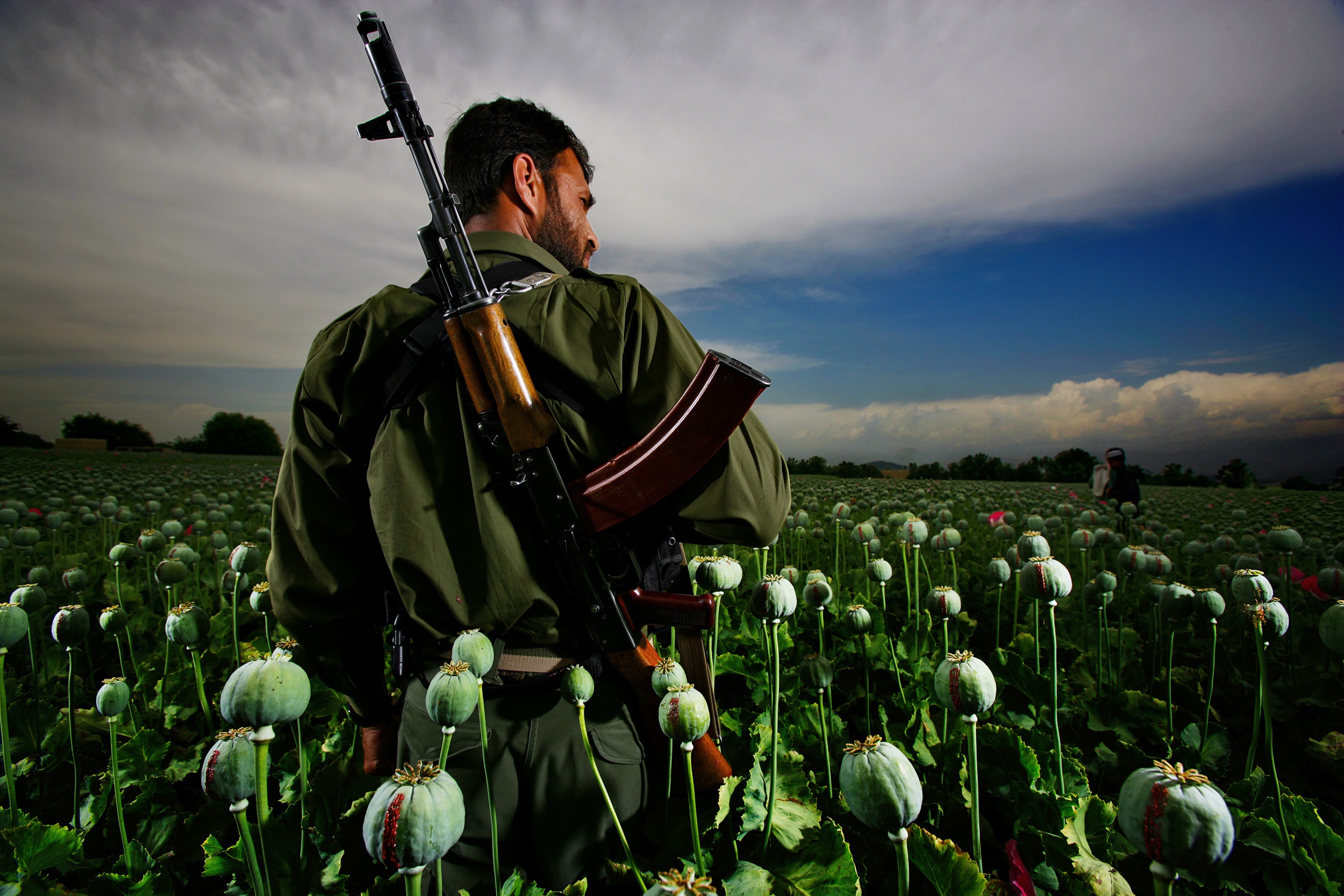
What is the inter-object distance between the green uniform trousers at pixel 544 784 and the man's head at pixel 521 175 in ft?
4.86

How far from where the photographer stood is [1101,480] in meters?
5.12

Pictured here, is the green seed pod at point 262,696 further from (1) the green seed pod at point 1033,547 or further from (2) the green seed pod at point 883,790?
(1) the green seed pod at point 1033,547

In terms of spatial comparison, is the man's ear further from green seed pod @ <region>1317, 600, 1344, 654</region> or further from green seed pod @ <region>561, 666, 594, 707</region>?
green seed pod @ <region>1317, 600, 1344, 654</region>

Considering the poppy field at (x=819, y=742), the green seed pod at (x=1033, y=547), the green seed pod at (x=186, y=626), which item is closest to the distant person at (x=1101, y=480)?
the poppy field at (x=819, y=742)

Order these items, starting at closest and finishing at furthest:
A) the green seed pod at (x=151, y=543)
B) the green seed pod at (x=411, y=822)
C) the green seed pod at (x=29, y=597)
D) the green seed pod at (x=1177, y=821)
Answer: the green seed pod at (x=1177, y=821) → the green seed pod at (x=411, y=822) → the green seed pod at (x=29, y=597) → the green seed pod at (x=151, y=543)

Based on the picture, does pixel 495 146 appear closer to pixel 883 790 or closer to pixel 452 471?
pixel 452 471

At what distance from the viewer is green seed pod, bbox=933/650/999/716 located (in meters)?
1.08

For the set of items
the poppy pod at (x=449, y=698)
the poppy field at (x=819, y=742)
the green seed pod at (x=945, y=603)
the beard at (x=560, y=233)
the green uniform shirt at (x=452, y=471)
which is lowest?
the poppy field at (x=819, y=742)

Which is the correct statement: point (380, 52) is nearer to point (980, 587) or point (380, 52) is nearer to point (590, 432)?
point (590, 432)

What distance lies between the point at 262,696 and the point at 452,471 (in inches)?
25.3

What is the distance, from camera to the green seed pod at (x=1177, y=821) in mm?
664

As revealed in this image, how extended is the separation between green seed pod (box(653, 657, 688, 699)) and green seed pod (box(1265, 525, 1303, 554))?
293cm

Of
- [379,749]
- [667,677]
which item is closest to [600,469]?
[667,677]

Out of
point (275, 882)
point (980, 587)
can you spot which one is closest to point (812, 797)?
point (275, 882)
